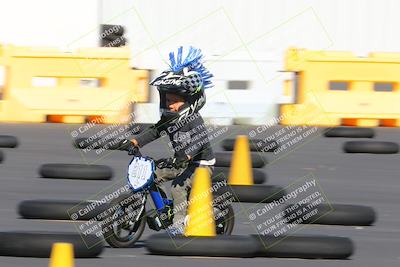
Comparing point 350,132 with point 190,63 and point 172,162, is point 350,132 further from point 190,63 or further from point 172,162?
point 172,162

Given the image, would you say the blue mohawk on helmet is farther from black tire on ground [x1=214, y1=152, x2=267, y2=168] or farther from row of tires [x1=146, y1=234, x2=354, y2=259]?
black tire on ground [x1=214, y1=152, x2=267, y2=168]

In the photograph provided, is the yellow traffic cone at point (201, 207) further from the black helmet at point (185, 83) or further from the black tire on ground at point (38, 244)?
the black tire on ground at point (38, 244)

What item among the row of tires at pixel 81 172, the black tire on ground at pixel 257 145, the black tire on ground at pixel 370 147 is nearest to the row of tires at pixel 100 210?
the row of tires at pixel 81 172

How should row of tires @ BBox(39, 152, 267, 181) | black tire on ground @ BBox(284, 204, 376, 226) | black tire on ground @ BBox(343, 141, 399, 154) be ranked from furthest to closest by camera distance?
black tire on ground @ BBox(343, 141, 399, 154), row of tires @ BBox(39, 152, 267, 181), black tire on ground @ BBox(284, 204, 376, 226)

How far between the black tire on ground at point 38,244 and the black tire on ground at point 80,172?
5035 mm

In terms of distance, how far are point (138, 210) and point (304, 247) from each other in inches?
47.3

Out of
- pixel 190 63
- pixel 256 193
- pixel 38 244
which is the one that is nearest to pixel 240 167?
pixel 256 193

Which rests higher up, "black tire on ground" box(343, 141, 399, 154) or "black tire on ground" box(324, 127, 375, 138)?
"black tire on ground" box(343, 141, 399, 154)

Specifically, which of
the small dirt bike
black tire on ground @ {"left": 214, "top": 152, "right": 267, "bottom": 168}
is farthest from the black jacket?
black tire on ground @ {"left": 214, "top": 152, "right": 267, "bottom": 168}

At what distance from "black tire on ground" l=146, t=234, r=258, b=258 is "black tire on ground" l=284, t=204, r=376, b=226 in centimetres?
203

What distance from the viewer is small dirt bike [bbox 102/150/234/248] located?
9297mm

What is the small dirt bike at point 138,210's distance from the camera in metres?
9.30

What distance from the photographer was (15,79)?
21.0m

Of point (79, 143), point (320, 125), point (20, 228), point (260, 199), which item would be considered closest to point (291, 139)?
point (320, 125)
